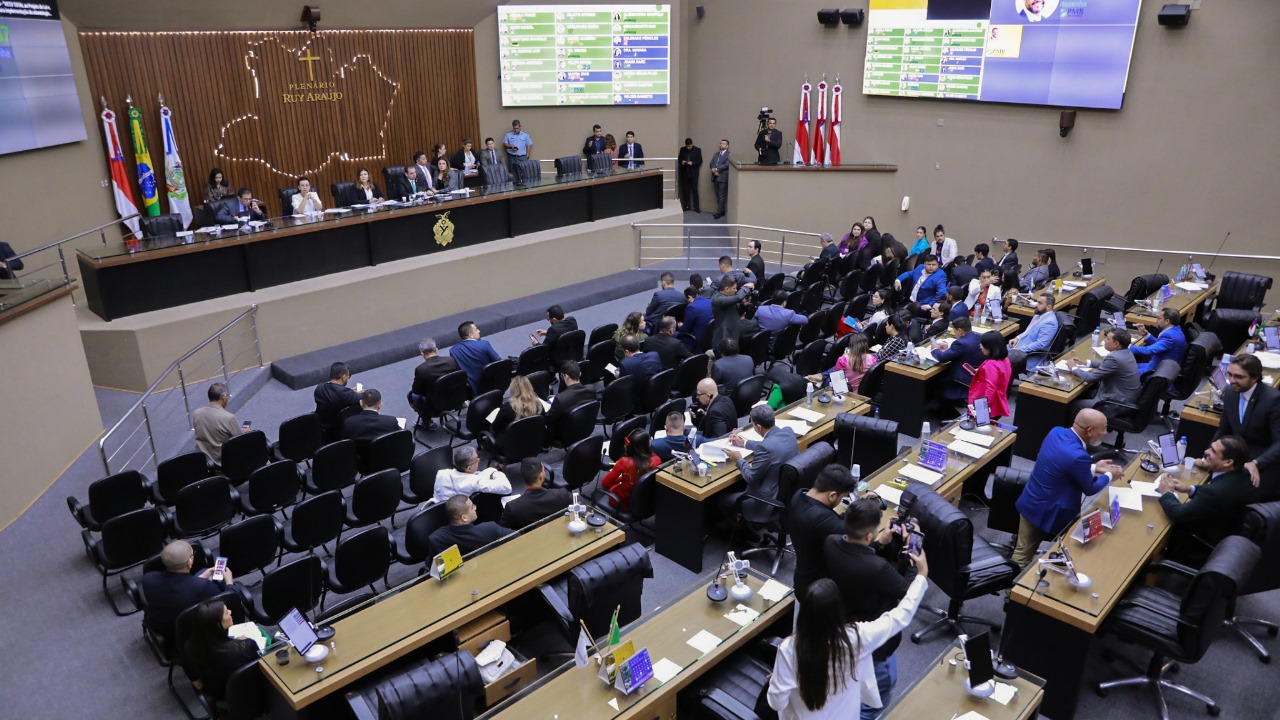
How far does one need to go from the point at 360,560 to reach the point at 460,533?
72cm

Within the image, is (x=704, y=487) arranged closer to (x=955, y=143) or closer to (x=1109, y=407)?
(x=1109, y=407)

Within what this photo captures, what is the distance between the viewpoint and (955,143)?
48.9 ft

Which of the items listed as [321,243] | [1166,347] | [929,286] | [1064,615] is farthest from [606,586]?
[929,286]

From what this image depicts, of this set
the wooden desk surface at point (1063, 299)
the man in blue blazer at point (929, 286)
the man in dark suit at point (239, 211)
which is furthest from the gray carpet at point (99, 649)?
the man in blue blazer at point (929, 286)

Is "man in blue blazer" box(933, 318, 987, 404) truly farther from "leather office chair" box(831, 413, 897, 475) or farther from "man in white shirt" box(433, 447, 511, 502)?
"man in white shirt" box(433, 447, 511, 502)

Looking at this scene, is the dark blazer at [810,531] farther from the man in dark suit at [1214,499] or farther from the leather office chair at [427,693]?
the man in dark suit at [1214,499]

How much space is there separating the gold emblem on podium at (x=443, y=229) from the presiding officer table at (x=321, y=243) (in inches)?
0.6

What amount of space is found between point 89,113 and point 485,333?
6.32 meters

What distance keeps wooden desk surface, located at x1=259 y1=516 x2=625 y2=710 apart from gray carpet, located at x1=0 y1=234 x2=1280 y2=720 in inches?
39.0

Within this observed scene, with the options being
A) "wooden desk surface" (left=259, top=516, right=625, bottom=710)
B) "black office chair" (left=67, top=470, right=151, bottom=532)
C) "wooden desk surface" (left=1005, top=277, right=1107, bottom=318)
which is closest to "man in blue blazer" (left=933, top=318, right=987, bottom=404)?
"wooden desk surface" (left=1005, top=277, right=1107, bottom=318)

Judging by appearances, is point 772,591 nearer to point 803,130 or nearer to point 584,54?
point 803,130

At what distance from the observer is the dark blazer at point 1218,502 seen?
18.3 ft

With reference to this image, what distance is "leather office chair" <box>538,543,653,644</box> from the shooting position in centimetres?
498

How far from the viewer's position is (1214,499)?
5.58 metres
